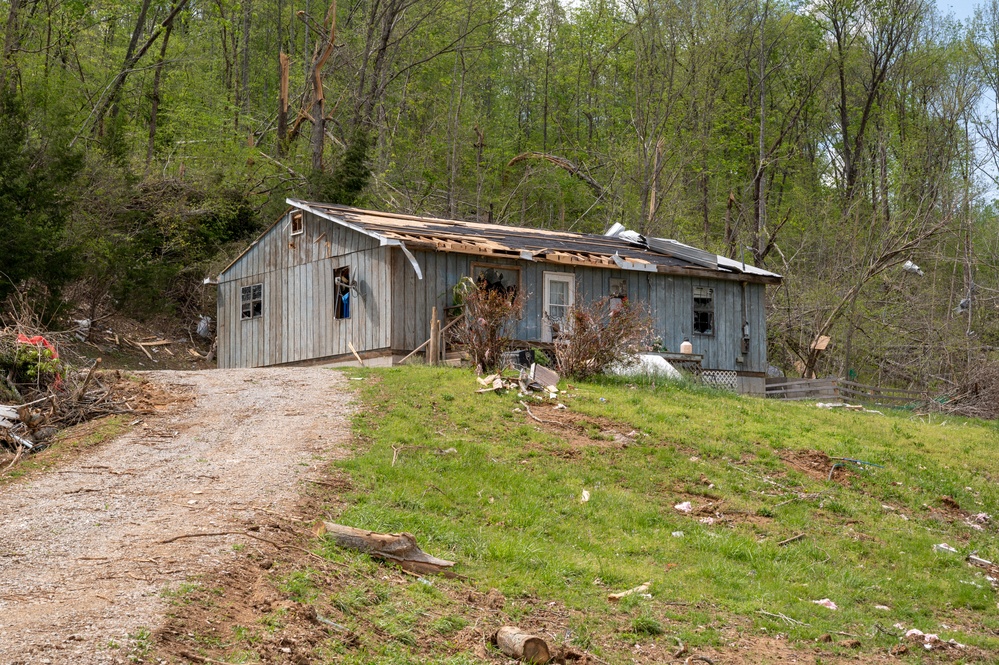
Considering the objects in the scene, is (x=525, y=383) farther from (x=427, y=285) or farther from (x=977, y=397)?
(x=977, y=397)

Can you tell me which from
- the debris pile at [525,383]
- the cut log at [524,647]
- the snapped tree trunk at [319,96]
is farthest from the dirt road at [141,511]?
the snapped tree trunk at [319,96]

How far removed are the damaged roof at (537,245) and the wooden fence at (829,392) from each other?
286 cm

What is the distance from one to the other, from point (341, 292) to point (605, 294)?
6.30 m

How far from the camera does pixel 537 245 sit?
2542cm

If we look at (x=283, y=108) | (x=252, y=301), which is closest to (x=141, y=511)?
(x=252, y=301)

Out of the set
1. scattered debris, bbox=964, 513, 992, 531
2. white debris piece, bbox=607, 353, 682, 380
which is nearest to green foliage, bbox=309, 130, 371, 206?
white debris piece, bbox=607, 353, 682, 380

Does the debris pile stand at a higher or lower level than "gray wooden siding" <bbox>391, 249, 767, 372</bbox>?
lower

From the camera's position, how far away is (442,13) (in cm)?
3959

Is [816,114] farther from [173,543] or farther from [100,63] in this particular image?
[173,543]

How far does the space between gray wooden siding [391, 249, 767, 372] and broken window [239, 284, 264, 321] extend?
5.97 metres

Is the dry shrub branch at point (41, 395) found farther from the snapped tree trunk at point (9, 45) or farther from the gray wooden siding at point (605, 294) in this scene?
the snapped tree trunk at point (9, 45)

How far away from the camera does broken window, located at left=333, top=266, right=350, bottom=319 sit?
2403cm

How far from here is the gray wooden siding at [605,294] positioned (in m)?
22.6

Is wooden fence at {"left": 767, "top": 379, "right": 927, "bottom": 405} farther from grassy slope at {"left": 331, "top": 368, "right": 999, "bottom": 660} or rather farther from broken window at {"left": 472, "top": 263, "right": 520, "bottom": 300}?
grassy slope at {"left": 331, "top": 368, "right": 999, "bottom": 660}
